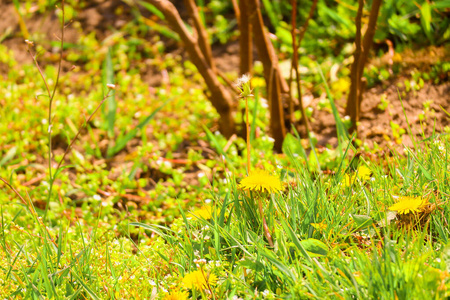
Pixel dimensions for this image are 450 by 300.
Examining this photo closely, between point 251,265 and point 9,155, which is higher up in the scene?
point 251,265

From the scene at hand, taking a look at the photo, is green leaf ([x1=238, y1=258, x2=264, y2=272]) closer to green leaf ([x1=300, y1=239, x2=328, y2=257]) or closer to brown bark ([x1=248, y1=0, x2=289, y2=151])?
green leaf ([x1=300, y1=239, x2=328, y2=257])

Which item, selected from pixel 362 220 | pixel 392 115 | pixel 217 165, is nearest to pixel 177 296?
pixel 362 220

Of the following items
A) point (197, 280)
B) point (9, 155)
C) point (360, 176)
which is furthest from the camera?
point (9, 155)

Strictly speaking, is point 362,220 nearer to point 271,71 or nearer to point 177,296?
point 177,296

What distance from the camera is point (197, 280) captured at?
4.77ft

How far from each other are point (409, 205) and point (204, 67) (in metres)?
1.49

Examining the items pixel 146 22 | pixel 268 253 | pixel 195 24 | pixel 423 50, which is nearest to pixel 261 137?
pixel 195 24

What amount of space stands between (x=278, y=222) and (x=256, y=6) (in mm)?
1231

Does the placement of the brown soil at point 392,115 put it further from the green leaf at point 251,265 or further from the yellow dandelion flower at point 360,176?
the green leaf at point 251,265

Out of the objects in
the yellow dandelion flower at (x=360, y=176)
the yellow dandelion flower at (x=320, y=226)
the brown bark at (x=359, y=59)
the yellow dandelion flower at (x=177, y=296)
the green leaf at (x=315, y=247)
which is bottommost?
the yellow dandelion flower at (x=177, y=296)

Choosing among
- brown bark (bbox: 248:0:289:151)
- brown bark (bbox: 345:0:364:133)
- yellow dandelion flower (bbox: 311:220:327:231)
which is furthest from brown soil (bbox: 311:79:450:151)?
yellow dandelion flower (bbox: 311:220:327:231)

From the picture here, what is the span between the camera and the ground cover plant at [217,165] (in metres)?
1.50

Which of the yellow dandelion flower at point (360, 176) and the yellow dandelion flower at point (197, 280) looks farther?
the yellow dandelion flower at point (360, 176)

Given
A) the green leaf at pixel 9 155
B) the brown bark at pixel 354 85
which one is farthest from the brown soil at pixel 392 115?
the green leaf at pixel 9 155
